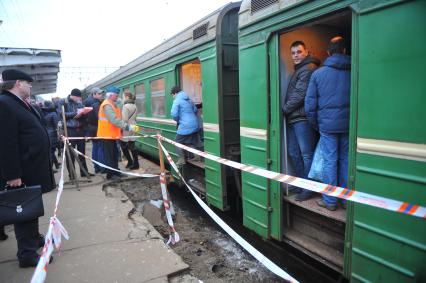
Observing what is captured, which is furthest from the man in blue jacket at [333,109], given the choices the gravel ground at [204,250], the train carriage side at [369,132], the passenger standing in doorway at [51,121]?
the passenger standing in doorway at [51,121]

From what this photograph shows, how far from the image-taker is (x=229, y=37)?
438cm

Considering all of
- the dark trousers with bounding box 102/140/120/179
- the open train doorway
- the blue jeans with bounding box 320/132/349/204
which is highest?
the open train doorway

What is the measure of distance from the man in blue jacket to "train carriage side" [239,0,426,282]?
0.34m

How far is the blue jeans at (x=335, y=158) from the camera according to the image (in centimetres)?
292

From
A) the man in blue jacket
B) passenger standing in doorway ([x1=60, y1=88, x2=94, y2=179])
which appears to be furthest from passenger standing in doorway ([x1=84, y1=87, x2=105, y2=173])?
the man in blue jacket

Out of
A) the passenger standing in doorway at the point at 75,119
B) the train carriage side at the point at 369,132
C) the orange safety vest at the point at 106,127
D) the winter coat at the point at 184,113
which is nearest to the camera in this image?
the train carriage side at the point at 369,132

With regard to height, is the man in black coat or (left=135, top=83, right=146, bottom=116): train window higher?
(left=135, top=83, right=146, bottom=116): train window

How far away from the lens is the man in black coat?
9.64 feet

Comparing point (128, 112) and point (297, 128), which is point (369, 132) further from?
point (128, 112)

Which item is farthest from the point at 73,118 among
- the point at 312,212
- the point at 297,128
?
the point at 312,212

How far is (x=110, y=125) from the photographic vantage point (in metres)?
6.23

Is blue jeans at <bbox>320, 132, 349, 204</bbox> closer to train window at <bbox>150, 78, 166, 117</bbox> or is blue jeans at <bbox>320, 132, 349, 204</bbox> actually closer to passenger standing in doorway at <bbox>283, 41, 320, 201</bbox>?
passenger standing in doorway at <bbox>283, 41, 320, 201</bbox>

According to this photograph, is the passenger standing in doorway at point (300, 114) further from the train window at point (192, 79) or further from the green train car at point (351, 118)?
the train window at point (192, 79)

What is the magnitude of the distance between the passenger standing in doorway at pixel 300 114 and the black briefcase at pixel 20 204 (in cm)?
253
